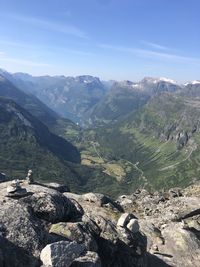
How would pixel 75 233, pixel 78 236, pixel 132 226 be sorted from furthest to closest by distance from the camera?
1. pixel 132 226
2. pixel 75 233
3. pixel 78 236

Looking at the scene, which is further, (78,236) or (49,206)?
(49,206)

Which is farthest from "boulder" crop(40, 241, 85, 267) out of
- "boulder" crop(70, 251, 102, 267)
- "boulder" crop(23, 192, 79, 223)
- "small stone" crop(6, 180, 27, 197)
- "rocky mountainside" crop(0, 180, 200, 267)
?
"small stone" crop(6, 180, 27, 197)

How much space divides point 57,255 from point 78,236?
5.61m

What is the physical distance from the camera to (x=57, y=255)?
23.1 meters

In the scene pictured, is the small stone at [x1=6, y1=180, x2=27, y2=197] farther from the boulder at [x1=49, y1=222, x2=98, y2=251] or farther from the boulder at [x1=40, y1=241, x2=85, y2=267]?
the boulder at [x1=40, y1=241, x2=85, y2=267]

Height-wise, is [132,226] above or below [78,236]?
below

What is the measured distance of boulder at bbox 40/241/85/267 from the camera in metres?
22.8

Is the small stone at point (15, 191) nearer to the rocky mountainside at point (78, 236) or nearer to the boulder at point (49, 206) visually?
the rocky mountainside at point (78, 236)

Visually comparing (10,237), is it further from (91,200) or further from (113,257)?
(91,200)

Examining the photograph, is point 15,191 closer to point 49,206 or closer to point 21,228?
point 49,206

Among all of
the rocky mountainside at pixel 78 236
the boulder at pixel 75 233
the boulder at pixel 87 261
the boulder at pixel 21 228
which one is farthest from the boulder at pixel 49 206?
the boulder at pixel 87 261

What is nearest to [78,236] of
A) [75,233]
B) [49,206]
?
[75,233]

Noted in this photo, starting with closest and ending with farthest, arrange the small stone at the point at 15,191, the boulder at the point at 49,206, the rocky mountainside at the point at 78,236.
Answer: the rocky mountainside at the point at 78,236 → the boulder at the point at 49,206 → the small stone at the point at 15,191

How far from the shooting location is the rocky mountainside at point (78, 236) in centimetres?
2403
